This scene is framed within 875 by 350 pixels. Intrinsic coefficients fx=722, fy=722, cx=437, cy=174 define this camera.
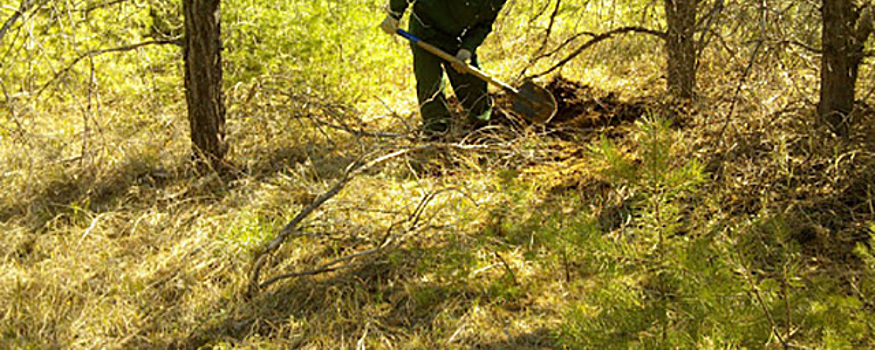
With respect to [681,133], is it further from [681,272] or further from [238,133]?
[238,133]

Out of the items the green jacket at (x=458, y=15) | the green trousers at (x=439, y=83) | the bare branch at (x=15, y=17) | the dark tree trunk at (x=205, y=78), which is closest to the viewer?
the bare branch at (x=15, y=17)

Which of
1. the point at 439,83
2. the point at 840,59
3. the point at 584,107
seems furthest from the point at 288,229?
the point at 840,59

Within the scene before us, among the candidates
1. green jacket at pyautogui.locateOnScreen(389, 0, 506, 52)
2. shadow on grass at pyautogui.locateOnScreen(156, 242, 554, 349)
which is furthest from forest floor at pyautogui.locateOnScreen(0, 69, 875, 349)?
green jacket at pyautogui.locateOnScreen(389, 0, 506, 52)

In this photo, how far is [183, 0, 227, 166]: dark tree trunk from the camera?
176 inches

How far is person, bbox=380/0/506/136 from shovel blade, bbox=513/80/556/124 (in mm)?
264

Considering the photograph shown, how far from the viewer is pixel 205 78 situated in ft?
15.1

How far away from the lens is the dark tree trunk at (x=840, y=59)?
12.1 feet

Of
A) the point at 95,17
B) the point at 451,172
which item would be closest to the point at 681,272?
the point at 451,172

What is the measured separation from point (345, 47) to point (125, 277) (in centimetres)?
272

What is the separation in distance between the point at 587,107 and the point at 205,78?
2.75 metres

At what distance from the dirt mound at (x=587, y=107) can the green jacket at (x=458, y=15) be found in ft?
2.75

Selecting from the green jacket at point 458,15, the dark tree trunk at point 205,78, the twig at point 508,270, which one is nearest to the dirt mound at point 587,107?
the green jacket at point 458,15

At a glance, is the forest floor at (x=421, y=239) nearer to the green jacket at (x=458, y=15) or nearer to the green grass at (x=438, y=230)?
the green grass at (x=438, y=230)

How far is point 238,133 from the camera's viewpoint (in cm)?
539
